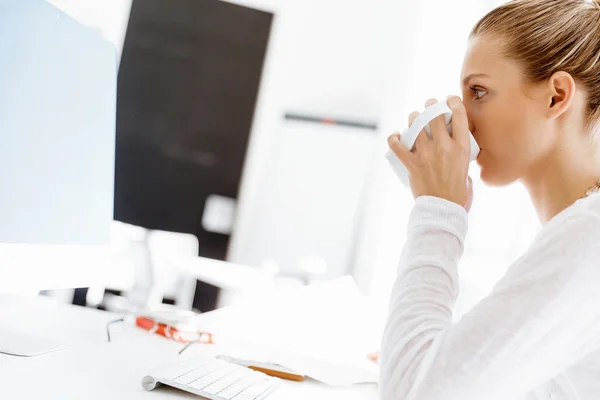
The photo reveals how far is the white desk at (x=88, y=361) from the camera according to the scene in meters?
0.61

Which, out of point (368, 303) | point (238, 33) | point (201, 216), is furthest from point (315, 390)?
point (238, 33)

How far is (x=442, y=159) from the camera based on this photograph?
0.73 metres

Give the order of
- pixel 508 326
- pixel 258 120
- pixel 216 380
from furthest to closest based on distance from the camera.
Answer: pixel 258 120, pixel 216 380, pixel 508 326

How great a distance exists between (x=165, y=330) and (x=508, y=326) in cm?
66

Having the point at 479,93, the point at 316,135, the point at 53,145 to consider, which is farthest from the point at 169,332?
the point at 316,135

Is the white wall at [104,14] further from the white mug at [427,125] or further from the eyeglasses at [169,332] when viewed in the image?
the white mug at [427,125]

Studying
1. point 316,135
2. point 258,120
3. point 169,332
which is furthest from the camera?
point 258,120

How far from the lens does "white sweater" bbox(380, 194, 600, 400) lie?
21.6 inches

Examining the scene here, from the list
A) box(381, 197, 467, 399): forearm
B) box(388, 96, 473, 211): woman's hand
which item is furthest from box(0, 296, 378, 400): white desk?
box(388, 96, 473, 211): woman's hand

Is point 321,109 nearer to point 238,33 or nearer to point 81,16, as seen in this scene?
point 238,33

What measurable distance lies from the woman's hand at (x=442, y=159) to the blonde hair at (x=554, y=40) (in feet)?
0.35

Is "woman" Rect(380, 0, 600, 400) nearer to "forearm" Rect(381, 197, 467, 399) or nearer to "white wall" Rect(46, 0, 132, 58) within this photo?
"forearm" Rect(381, 197, 467, 399)

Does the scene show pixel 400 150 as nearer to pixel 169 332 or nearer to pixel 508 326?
pixel 508 326

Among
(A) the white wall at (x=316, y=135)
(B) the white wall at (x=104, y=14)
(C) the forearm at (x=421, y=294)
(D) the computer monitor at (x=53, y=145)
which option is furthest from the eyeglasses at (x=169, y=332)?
(B) the white wall at (x=104, y=14)
